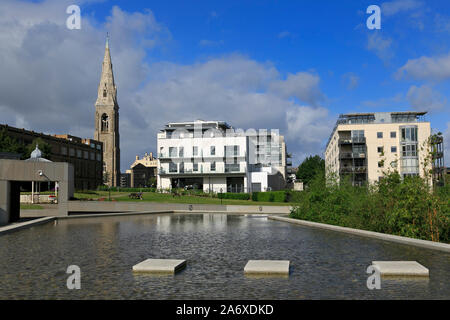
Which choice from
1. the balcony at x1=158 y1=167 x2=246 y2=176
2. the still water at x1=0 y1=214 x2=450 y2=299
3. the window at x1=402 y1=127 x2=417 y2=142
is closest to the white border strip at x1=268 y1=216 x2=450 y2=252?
the still water at x1=0 y1=214 x2=450 y2=299

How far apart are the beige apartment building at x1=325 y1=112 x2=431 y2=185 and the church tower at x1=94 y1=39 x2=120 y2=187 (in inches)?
3253

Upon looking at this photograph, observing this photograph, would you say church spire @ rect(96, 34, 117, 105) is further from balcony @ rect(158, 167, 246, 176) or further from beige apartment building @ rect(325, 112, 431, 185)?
beige apartment building @ rect(325, 112, 431, 185)

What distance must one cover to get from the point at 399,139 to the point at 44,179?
59787mm

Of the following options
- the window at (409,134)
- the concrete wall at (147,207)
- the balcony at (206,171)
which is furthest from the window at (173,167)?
the window at (409,134)

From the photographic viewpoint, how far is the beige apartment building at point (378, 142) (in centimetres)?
7038

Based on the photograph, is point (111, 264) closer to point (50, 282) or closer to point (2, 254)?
point (50, 282)

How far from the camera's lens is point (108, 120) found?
454 feet

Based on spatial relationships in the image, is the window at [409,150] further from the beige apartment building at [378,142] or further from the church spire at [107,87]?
the church spire at [107,87]

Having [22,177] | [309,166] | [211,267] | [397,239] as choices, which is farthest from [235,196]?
[211,267]

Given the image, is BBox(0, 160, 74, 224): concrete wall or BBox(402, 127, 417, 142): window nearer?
BBox(0, 160, 74, 224): concrete wall

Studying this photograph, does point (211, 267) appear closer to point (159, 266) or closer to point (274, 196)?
point (159, 266)

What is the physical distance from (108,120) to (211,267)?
5260 inches

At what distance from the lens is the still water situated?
8.34m
